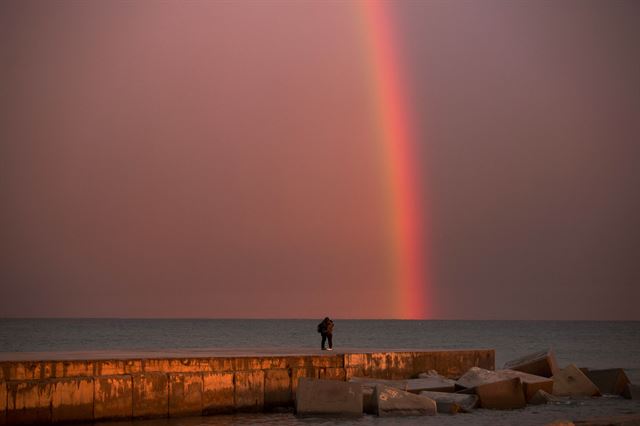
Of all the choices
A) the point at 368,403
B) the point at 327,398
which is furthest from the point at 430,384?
the point at 327,398

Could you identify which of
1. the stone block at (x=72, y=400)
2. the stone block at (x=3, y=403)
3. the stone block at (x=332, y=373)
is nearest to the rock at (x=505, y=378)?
the stone block at (x=332, y=373)

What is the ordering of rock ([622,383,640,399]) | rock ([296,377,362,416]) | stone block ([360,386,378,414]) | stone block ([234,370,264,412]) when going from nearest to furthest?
rock ([296,377,362,416]), stone block ([234,370,264,412]), stone block ([360,386,378,414]), rock ([622,383,640,399])

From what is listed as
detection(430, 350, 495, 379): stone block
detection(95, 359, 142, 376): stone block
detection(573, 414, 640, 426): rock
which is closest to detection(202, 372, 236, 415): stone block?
detection(95, 359, 142, 376): stone block

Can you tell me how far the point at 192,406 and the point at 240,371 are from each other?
1.80 meters

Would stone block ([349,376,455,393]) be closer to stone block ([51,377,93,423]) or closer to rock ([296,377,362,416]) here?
rock ([296,377,362,416])

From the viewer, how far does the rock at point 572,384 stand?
3028cm

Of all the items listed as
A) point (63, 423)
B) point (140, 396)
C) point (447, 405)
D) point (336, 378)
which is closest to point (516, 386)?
point (447, 405)

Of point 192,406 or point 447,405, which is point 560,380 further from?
point 192,406

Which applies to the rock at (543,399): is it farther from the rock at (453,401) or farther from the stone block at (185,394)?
the stone block at (185,394)

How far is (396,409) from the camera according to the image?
24.8m

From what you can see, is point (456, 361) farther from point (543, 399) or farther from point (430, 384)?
point (430, 384)

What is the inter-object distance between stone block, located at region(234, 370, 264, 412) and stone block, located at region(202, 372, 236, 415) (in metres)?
0.19

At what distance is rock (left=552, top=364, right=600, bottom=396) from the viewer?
30.3 metres

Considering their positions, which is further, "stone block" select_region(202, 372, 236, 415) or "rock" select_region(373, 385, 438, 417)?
"rock" select_region(373, 385, 438, 417)
